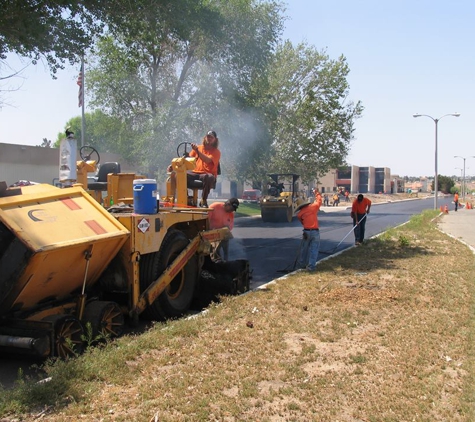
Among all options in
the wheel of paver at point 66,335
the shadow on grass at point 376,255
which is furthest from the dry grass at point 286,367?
the shadow on grass at point 376,255

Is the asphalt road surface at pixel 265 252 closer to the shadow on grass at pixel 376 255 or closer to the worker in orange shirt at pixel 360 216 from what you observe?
the worker in orange shirt at pixel 360 216

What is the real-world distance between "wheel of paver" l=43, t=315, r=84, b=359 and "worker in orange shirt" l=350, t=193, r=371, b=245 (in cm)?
1094

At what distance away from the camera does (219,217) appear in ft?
26.5

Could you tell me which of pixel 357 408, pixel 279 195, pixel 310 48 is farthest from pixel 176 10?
pixel 310 48

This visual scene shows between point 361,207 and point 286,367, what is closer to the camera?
point 286,367

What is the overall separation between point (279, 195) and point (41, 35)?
1864 centimetres

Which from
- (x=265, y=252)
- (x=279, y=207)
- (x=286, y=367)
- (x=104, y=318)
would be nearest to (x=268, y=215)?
(x=279, y=207)

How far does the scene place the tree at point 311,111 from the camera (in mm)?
43562

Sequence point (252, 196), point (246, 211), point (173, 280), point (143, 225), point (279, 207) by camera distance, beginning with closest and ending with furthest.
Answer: point (143, 225) < point (173, 280) < point (279, 207) < point (246, 211) < point (252, 196)

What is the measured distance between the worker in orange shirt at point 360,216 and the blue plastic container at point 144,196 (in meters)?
9.79

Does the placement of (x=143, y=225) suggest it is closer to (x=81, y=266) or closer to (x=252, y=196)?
(x=81, y=266)

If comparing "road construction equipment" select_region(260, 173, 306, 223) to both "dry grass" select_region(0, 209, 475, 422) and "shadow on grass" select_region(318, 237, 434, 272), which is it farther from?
"dry grass" select_region(0, 209, 475, 422)

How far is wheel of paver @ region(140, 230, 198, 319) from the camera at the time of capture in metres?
6.33

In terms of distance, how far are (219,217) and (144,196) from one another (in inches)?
82.0
